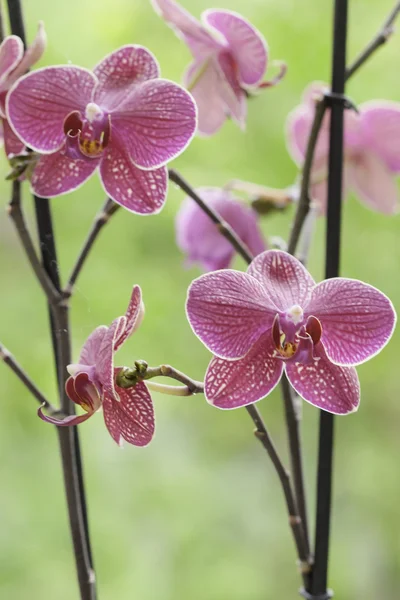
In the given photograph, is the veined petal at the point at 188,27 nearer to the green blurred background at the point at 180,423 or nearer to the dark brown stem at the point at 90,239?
the dark brown stem at the point at 90,239

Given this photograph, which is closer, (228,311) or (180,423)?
(228,311)

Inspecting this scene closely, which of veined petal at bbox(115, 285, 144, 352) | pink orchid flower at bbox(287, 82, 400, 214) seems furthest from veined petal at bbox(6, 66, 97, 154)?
pink orchid flower at bbox(287, 82, 400, 214)

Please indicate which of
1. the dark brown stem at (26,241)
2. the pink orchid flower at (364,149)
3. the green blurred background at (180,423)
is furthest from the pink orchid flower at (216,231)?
the green blurred background at (180,423)

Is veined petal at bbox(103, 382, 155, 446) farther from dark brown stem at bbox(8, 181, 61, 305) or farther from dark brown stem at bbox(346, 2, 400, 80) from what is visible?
dark brown stem at bbox(346, 2, 400, 80)

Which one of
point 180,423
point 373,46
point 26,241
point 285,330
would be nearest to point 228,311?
point 285,330

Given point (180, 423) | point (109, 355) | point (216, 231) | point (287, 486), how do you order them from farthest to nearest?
point (180, 423) < point (216, 231) < point (287, 486) < point (109, 355)

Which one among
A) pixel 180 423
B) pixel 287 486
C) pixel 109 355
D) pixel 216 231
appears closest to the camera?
pixel 109 355

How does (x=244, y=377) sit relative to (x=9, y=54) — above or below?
below

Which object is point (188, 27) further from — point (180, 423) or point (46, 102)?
point (180, 423)
